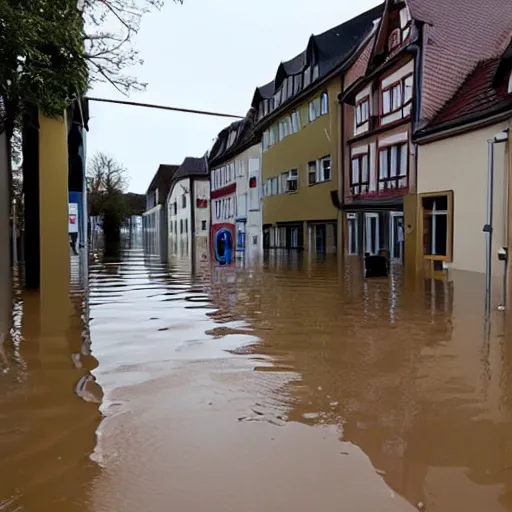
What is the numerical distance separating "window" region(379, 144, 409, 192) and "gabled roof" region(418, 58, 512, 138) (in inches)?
87.1

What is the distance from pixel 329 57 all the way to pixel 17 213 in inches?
584

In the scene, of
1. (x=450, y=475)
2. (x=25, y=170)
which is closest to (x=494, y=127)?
(x=25, y=170)

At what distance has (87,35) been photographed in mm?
8930

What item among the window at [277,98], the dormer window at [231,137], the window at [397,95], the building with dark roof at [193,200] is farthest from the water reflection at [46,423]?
the building with dark roof at [193,200]

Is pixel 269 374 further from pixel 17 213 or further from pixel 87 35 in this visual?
pixel 17 213

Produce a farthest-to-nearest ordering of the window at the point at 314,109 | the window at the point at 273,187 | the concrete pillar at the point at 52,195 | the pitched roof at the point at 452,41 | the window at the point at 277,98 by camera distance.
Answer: the window at the point at 273,187 < the window at the point at 277,98 < the window at the point at 314,109 < the pitched roof at the point at 452,41 < the concrete pillar at the point at 52,195

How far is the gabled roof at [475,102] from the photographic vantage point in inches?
559

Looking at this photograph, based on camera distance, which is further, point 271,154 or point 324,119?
point 271,154

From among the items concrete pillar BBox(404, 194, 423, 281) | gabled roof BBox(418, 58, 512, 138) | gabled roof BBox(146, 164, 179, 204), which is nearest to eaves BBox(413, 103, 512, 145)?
gabled roof BBox(418, 58, 512, 138)

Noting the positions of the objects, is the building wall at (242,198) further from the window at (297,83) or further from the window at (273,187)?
the window at (297,83)

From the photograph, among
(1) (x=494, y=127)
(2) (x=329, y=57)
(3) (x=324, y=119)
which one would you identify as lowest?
(1) (x=494, y=127)

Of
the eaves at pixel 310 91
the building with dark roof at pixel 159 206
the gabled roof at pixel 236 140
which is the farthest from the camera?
the building with dark roof at pixel 159 206

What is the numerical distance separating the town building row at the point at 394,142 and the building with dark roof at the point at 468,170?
3cm

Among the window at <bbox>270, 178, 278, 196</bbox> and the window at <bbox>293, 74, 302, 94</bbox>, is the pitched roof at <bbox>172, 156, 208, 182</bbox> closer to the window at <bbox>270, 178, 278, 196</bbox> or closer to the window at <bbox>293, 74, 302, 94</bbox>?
the window at <bbox>270, 178, 278, 196</bbox>
